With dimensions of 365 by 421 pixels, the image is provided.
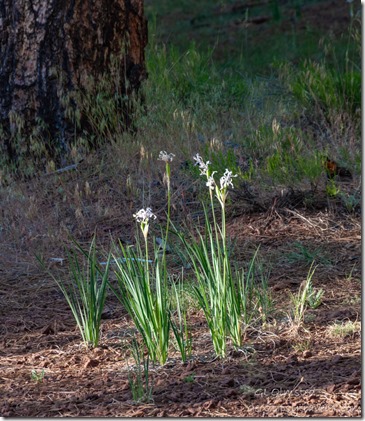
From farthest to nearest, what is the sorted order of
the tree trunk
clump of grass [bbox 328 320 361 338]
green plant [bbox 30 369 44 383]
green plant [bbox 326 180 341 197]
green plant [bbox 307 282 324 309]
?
the tree trunk
green plant [bbox 326 180 341 197]
green plant [bbox 307 282 324 309]
clump of grass [bbox 328 320 361 338]
green plant [bbox 30 369 44 383]

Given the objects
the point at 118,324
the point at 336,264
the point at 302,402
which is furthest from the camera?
the point at 336,264

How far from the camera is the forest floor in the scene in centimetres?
279

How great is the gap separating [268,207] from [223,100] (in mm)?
1861

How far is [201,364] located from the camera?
3.10 metres

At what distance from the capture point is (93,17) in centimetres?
571

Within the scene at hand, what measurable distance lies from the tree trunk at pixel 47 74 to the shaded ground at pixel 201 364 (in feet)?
5.42

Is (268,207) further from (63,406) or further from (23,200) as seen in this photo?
(63,406)

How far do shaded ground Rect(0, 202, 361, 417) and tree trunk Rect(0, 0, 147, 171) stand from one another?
1651mm

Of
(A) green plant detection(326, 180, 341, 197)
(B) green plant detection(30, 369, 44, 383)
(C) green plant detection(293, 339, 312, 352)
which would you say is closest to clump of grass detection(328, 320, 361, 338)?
(C) green plant detection(293, 339, 312, 352)

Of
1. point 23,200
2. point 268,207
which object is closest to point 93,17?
point 23,200

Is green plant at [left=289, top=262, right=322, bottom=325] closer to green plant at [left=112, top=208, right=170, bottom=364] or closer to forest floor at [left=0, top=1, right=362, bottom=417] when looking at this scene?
forest floor at [left=0, top=1, right=362, bottom=417]

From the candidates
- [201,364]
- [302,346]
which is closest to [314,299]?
[302,346]

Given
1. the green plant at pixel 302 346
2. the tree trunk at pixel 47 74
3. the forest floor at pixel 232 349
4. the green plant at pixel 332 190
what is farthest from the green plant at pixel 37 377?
the tree trunk at pixel 47 74

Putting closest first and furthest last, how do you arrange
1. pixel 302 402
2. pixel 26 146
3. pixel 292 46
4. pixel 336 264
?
1. pixel 302 402
2. pixel 336 264
3. pixel 26 146
4. pixel 292 46
